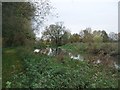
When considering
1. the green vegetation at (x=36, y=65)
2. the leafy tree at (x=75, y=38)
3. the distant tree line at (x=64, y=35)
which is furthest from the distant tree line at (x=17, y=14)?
the leafy tree at (x=75, y=38)

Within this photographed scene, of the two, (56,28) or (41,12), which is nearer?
(41,12)

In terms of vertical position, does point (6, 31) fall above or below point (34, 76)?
above

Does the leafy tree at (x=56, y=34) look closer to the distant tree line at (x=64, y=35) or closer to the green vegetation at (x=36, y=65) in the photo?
the distant tree line at (x=64, y=35)

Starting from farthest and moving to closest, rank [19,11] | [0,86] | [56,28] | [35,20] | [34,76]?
1. [56,28]
2. [35,20]
3. [19,11]
4. [34,76]
5. [0,86]

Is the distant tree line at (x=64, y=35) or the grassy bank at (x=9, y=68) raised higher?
the distant tree line at (x=64, y=35)

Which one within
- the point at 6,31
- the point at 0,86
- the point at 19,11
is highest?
the point at 19,11

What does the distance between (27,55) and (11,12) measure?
159 inches

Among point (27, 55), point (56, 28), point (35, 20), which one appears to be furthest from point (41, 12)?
point (56, 28)

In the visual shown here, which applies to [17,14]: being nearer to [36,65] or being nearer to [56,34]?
[36,65]

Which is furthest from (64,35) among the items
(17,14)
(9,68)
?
(9,68)

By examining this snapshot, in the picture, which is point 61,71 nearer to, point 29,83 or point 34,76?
point 34,76

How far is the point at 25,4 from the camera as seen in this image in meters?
15.1

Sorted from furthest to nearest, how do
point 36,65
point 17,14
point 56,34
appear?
point 56,34
point 17,14
point 36,65

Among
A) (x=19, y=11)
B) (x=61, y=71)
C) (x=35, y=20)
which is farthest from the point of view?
(x=35, y=20)
